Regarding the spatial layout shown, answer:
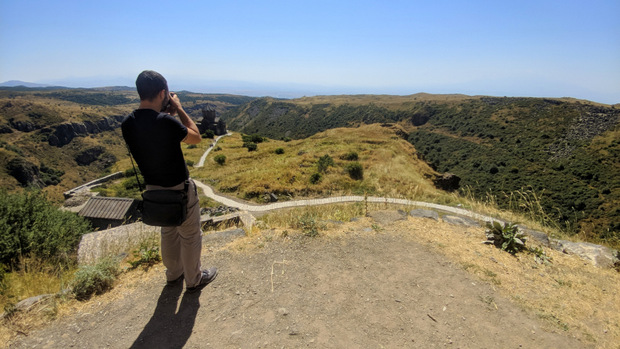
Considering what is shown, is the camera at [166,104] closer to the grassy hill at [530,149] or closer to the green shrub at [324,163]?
the grassy hill at [530,149]

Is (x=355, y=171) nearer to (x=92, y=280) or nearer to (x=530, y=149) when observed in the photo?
(x=92, y=280)

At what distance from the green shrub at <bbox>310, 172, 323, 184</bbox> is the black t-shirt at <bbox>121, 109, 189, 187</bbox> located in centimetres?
1798

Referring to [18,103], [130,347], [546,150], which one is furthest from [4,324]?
[18,103]

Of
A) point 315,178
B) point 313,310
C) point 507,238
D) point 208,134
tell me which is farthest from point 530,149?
point 208,134

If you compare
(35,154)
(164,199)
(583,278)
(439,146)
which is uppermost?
(164,199)

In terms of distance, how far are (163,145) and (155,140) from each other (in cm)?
9

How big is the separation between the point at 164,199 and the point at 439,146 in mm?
69601

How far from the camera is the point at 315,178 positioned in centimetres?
2127

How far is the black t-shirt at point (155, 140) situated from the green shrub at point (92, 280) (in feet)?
6.00

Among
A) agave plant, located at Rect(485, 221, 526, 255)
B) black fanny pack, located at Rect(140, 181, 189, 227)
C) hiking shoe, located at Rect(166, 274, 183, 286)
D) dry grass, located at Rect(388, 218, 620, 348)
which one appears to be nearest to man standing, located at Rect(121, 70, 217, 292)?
black fanny pack, located at Rect(140, 181, 189, 227)

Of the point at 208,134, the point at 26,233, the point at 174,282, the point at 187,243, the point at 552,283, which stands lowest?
the point at 208,134

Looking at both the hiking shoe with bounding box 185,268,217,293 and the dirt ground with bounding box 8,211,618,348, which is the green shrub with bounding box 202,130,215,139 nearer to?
the dirt ground with bounding box 8,211,618,348

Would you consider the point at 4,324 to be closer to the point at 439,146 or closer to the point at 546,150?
the point at 546,150

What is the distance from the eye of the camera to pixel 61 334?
2945 mm
